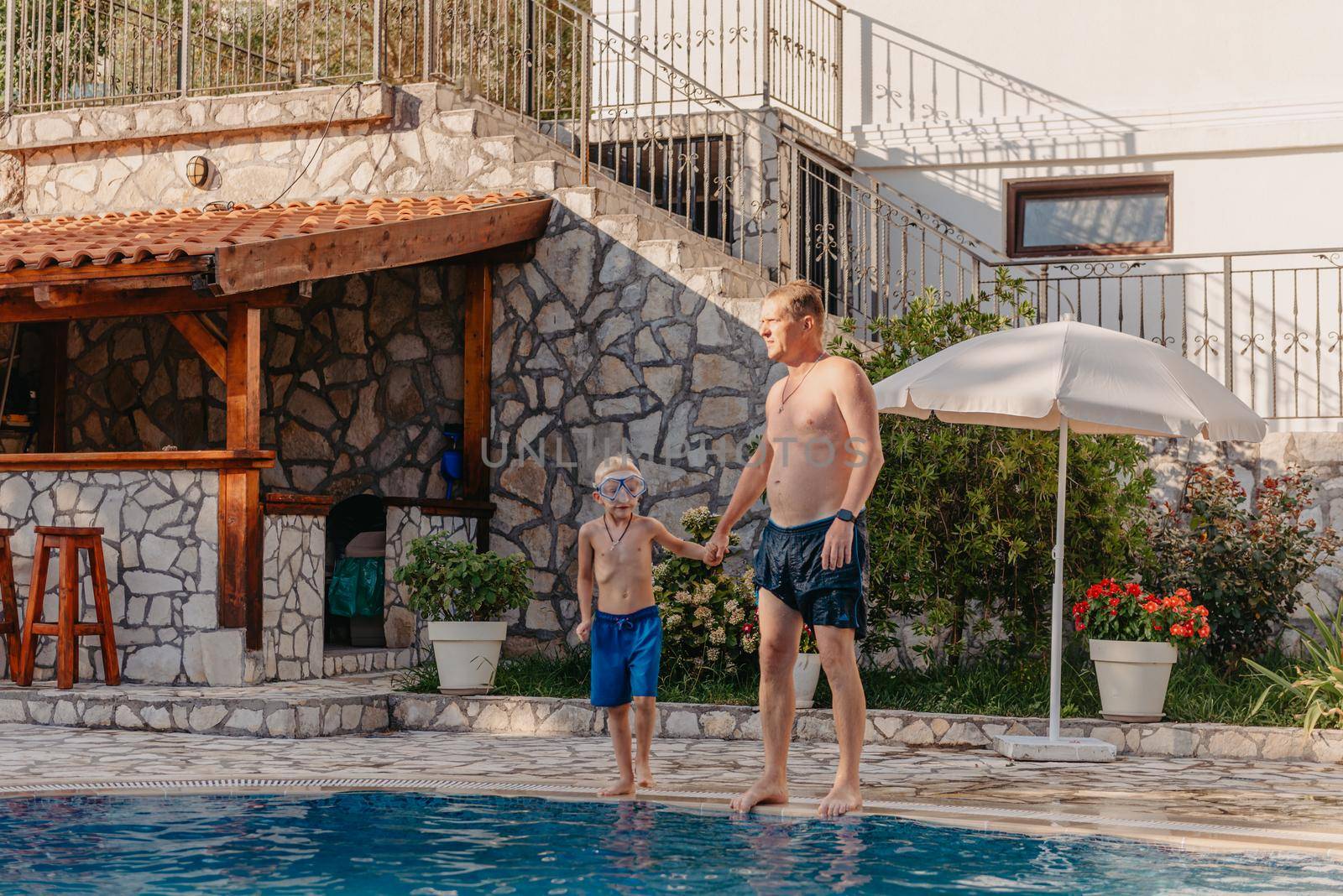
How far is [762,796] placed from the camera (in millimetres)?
6098

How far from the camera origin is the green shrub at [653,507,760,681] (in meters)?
9.55

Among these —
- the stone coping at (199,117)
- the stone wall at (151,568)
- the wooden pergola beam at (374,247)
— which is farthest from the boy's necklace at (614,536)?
the stone coping at (199,117)

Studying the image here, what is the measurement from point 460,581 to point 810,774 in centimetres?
308

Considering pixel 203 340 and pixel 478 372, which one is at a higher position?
pixel 203 340

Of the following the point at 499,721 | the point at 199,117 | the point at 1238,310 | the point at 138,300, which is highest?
the point at 199,117

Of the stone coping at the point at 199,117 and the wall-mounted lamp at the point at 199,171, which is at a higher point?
the stone coping at the point at 199,117

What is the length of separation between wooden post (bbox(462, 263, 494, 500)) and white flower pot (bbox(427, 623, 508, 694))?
2.38 metres

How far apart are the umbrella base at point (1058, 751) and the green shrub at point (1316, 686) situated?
1041mm

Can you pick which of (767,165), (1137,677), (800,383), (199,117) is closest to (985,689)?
(1137,677)

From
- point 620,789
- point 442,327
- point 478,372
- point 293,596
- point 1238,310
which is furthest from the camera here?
point 1238,310

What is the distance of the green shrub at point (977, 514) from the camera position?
30.9 feet

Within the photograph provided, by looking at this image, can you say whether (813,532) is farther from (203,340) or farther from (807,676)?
(203,340)

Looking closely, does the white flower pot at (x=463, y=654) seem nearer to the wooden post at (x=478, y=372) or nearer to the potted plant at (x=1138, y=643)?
the wooden post at (x=478, y=372)

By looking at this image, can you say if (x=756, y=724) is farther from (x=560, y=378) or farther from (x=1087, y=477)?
(x=560, y=378)
